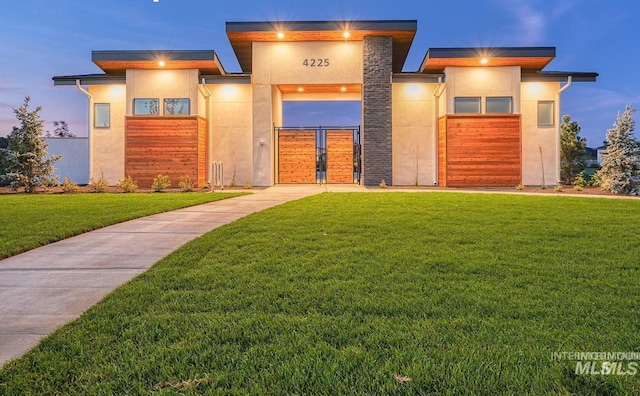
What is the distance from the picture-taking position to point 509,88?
58.1ft

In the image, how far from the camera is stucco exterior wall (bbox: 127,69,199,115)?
18.1m

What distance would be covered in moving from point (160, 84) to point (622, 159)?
2017 centimetres

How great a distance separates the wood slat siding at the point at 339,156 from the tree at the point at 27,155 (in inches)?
491

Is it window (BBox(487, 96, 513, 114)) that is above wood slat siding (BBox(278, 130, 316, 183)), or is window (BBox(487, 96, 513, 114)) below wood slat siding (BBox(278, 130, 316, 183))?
above

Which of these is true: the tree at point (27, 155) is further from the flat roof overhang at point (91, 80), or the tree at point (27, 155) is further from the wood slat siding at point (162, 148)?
the wood slat siding at point (162, 148)

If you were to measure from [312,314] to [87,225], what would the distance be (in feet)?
18.8

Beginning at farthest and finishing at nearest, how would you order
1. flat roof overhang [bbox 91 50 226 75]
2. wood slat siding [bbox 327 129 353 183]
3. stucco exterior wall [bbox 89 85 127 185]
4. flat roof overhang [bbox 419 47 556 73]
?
wood slat siding [bbox 327 129 353 183] < stucco exterior wall [bbox 89 85 127 185] < flat roof overhang [bbox 91 50 226 75] < flat roof overhang [bbox 419 47 556 73]

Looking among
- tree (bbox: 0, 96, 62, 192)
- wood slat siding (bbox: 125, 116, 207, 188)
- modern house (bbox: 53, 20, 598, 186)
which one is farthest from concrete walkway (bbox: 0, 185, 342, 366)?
tree (bbox: 0, 96, 62, 192)

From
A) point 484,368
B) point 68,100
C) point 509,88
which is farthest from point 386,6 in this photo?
point 484,368

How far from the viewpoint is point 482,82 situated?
58.6 ft

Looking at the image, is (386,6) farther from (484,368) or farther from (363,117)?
(484,368)

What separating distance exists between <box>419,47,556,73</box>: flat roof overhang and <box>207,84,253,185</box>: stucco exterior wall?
885cm

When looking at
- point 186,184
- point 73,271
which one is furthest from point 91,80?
point 73,271

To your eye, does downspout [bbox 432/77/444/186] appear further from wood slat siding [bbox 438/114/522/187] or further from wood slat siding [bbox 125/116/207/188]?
wood slat siding [bbox 125/116/207/188]
